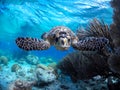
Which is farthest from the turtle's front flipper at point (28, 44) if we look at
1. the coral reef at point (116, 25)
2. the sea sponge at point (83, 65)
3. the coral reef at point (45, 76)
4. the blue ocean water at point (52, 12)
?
the blue ocean water at point (52, 12)

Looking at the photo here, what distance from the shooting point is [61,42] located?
22.1 ft

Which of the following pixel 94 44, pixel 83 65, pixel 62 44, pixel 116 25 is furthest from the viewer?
pixel 83 65

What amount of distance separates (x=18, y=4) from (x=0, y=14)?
5372 millimetres

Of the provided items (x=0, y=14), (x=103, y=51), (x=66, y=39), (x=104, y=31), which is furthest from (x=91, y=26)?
(x=0, y=14)

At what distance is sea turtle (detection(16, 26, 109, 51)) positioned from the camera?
6.05 metres

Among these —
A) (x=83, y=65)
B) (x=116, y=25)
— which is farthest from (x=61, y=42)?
(x=83, y=65)

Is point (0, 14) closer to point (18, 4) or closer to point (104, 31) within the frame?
point (18, 4)

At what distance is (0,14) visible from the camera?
27.0 metres

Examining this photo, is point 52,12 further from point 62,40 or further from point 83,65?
point 62,40

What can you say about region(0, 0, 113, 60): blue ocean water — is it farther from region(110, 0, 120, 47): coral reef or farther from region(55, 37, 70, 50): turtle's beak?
region(55, 37, 70, 50): turtle's beak

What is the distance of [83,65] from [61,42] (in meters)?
2.69

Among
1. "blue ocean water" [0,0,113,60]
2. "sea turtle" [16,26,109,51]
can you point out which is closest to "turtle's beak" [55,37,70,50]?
"sea turtle" [16,26,109,51]

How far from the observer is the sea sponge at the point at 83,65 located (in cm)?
845

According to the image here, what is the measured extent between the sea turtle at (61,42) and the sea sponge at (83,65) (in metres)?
1.68
